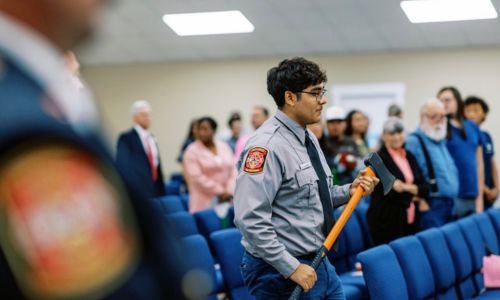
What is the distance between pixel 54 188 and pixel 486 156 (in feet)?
23.6

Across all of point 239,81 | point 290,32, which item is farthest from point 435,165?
point 239,81

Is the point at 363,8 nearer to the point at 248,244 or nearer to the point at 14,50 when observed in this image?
the point at 248,244

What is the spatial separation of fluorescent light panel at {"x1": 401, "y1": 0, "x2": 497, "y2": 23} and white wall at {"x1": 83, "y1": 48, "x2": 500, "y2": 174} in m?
1.34

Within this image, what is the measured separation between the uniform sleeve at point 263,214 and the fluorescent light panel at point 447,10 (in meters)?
7.48

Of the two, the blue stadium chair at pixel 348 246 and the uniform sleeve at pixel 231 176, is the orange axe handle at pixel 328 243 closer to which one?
the blue stadium chair at pixel 348 246

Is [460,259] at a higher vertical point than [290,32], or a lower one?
lower

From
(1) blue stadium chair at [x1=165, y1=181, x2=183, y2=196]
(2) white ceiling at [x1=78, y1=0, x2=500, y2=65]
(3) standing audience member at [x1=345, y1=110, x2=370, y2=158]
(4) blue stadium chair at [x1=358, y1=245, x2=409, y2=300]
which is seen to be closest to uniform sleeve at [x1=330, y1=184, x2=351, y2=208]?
(4) blue stadium chair at [x1=358, y1=245, x2=409, y2=300]

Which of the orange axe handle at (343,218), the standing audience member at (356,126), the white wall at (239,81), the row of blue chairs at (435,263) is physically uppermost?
the white wall at (239,81)

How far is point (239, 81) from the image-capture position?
12992 millimetres

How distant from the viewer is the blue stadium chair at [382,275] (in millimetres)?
3541

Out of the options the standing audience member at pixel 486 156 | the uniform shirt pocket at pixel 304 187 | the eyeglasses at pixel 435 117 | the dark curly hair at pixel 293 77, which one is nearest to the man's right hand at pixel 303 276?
the uniform shirt pocket at pixel 304 187

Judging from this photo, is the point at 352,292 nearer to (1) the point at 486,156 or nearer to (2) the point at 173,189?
(1) the point at 486,156

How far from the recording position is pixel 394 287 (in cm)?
364

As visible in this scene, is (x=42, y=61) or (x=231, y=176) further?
(x=231, y=176)
